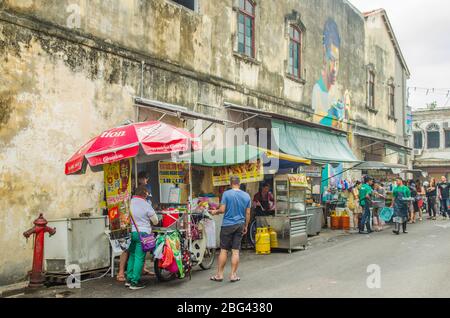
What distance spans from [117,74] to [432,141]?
39461 millimetres

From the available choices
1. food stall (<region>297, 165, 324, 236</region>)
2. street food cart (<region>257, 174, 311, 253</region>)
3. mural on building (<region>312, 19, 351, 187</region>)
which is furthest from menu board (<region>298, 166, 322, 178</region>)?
street food cart (<region>257, 174, 311, 253</region>)

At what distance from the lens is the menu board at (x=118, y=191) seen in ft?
29.9

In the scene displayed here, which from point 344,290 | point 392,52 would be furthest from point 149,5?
point 392,52

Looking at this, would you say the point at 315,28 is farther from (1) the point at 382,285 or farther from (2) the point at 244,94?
(1) the point at 382,285

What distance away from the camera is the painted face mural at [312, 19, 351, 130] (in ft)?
68.3

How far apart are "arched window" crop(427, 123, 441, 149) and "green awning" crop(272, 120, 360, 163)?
89.8 feet

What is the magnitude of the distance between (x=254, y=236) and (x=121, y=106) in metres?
4.85

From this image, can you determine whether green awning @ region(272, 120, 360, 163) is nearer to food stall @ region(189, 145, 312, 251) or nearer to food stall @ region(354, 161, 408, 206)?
food stall @ region(354, 161, 408, 206)

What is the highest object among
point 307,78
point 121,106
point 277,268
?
point 307,78

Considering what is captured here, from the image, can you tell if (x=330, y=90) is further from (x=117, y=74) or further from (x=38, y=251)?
(x=38, y=251)

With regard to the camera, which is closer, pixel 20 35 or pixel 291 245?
pixel 20 35

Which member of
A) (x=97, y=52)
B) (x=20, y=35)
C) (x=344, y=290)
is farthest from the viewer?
(x=97, y=52)

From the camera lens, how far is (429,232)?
1598 centimetres

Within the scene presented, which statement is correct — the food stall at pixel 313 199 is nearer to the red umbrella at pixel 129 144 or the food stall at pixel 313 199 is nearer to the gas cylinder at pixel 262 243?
the gas cylinder at pixel 262 243
